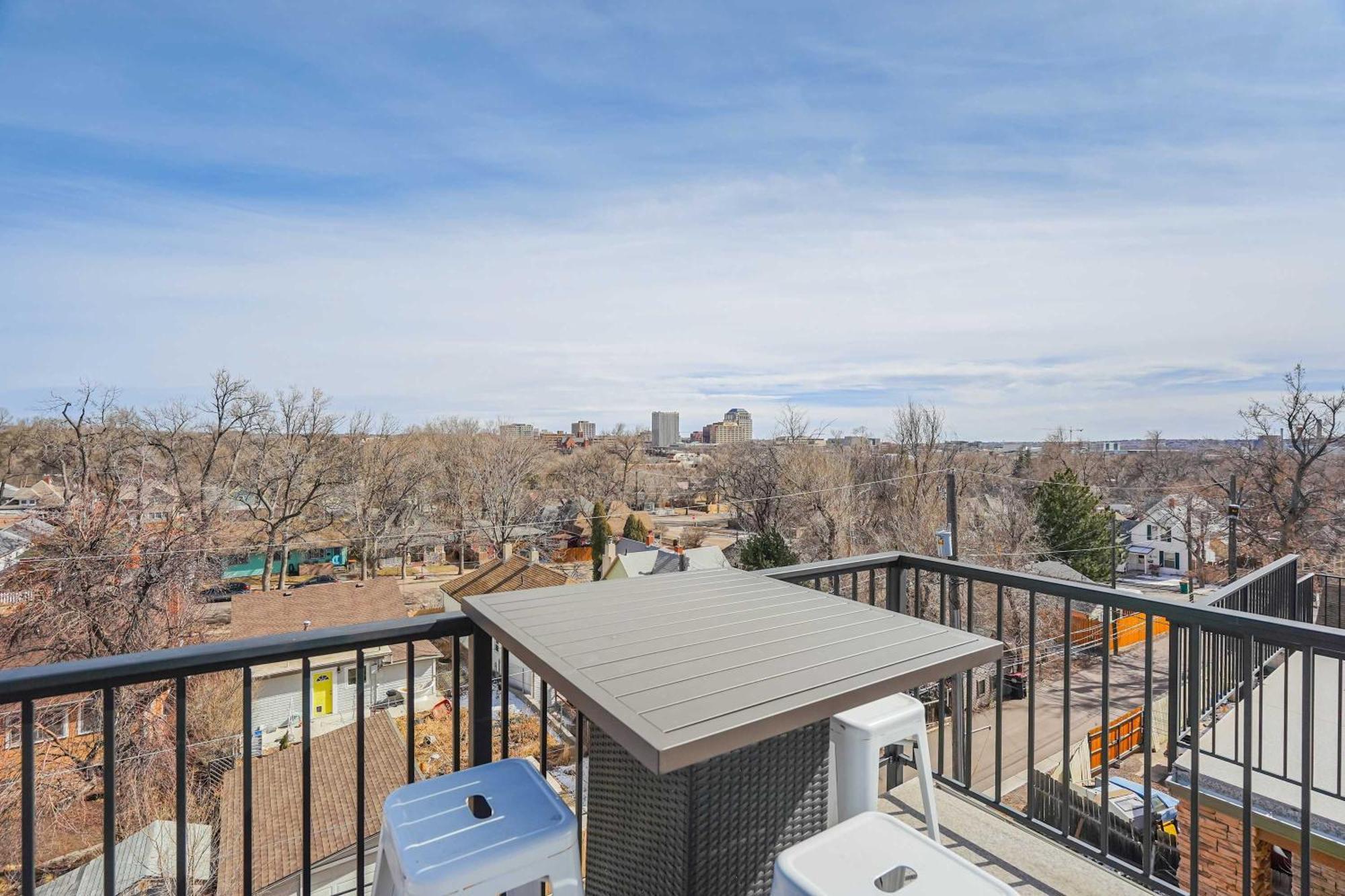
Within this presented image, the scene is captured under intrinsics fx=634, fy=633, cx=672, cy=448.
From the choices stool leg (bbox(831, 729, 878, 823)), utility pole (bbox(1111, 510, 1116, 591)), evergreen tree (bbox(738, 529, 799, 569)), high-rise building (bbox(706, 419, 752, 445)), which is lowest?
evergreen tree (bbox(738, 529, 799, 569))

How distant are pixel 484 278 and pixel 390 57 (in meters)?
4.36

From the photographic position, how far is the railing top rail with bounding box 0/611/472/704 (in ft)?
4.19

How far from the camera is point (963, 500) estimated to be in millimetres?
20969

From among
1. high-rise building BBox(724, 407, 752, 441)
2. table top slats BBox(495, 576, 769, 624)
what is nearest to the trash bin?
table top slats BBox(495, 576, 769, 624)

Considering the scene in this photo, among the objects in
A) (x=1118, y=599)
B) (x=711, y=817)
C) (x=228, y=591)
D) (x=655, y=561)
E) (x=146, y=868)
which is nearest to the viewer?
(x=711, y=817)

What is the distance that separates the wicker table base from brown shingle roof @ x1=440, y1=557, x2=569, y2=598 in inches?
583

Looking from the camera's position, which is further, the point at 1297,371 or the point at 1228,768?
the point at 1297,371

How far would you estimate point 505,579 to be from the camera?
17031 millimetres

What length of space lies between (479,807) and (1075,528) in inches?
846

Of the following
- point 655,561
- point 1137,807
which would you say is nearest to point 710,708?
point 1137,807

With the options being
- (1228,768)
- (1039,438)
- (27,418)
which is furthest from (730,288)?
(1039,438)

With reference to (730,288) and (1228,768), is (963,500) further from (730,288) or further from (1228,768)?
(1228,768)

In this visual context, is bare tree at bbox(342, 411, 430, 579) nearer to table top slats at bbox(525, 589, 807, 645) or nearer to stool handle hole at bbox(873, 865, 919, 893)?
table top slats at bbox(525, 589, 807, 645)

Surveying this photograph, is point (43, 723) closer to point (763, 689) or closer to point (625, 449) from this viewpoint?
point (763, 689)
